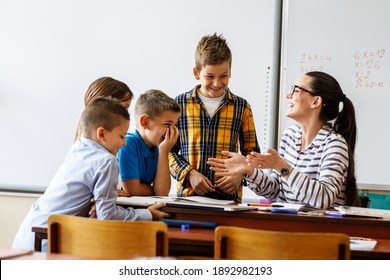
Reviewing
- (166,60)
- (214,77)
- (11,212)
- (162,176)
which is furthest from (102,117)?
(11,212)

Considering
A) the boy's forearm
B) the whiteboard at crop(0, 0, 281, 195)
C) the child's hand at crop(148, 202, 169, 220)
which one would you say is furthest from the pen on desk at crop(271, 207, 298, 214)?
the whiteboard at crop(0, 0, 281, 195)

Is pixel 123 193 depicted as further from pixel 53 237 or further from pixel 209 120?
pixel 53 237

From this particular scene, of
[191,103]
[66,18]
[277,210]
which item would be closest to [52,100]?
[66,18]

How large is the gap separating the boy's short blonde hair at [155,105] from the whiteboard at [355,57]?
1.21m

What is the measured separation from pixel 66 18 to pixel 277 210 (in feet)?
9.09

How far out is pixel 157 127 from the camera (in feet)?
9.96

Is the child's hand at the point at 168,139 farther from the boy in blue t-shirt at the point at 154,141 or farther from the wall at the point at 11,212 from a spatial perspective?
the wall at the point at 11,212

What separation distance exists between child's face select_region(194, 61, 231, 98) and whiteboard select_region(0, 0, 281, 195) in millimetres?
852

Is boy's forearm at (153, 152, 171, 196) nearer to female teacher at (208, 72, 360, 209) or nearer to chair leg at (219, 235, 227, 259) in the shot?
female teacher at (208, 72, 360, 209)

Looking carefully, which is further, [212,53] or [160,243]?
[212,53]

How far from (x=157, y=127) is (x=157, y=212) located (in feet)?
2.49

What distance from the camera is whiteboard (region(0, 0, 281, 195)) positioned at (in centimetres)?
418

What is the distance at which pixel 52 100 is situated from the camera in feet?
15.0
